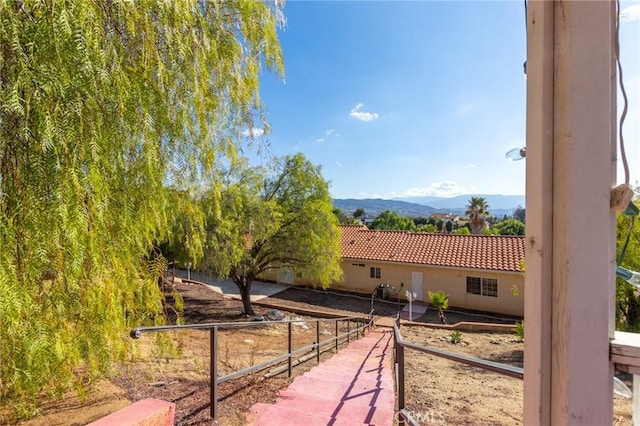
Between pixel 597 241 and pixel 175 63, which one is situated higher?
pixel 175 63

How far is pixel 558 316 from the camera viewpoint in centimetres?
77

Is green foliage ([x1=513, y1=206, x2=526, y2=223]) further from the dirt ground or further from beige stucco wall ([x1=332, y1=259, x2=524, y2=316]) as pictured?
beige stucco wall ([x1=332, y1=259, x2=524, y2=316])

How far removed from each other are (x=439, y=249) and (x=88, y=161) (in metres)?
16.5

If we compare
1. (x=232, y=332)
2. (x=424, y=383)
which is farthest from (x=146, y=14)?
(x=232, y=332)

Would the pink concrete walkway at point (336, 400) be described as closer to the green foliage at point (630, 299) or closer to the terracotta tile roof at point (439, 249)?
the green foliage at point (630, 299)

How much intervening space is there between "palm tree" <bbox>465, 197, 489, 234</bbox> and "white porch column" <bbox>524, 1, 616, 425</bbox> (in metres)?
35.1

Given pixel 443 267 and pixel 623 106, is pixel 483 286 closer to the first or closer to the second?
pixel 443 267

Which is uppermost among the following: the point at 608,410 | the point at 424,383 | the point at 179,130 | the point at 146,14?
the point at 146,14

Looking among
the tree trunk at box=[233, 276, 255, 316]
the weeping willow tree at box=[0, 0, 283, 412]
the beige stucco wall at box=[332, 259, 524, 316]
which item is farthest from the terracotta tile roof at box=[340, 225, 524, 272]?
the weeping willow tree at box=[0, 0, 283, 412]

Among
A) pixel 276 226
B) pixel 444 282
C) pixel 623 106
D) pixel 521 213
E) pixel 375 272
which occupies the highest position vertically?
pixel 623 106

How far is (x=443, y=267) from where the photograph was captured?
14836mm

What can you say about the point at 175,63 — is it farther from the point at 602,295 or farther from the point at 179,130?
the point at 602,295

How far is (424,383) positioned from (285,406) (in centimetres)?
253

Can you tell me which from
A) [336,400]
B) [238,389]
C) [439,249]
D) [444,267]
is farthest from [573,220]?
[439,249]
